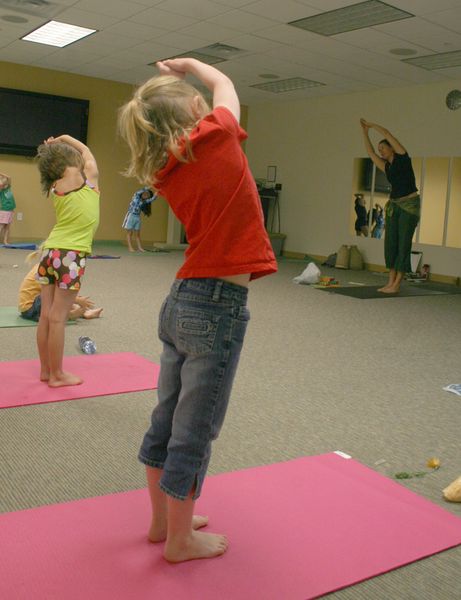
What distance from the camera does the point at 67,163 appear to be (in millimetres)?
2617

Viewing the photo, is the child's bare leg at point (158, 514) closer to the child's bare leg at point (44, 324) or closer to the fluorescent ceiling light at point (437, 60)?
the child's bare leg at point (44, 324)

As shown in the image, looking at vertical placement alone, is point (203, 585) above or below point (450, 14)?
below

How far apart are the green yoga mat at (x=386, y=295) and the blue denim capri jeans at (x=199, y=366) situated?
474 cm

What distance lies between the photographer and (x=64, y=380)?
8.91 ft

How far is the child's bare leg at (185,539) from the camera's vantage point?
4.66 ft

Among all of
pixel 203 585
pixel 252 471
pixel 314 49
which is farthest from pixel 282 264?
pixel 203 585

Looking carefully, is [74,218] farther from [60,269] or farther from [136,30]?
[136,30]

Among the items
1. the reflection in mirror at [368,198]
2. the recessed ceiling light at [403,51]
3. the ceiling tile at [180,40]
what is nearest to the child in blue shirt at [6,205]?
the ceiling tile at [180,40]

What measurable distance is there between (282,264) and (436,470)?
7223mm

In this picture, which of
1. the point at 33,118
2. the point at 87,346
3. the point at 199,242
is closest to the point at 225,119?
the point at 199,242

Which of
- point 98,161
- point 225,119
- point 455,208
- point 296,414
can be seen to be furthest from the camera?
point 98,161

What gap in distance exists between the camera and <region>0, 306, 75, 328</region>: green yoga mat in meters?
3.84

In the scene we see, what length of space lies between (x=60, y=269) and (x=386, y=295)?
168 inches

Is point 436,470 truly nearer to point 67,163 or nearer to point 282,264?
point 67,163
